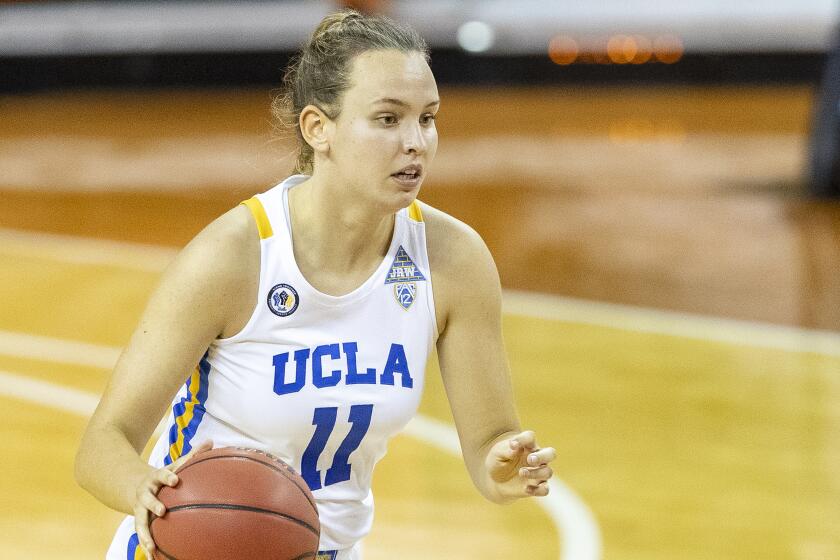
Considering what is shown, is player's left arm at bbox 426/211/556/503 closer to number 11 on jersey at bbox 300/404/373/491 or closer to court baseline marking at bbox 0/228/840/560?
number 11 on jersey at bbox 300/404/373/491

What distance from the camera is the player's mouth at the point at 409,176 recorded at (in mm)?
2516

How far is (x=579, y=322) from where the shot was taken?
706 cm

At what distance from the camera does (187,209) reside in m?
10.5

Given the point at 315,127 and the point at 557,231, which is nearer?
the point at 315,127

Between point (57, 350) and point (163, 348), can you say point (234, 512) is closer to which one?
point (163, 348)

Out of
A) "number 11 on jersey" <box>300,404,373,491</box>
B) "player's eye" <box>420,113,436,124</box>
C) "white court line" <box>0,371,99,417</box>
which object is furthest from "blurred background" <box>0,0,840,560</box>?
"number 11 on jersey" <box>300,404,373,491</box>

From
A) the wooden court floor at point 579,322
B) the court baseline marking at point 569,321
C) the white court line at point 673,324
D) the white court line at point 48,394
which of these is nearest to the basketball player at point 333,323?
the wooden court floor at point 579,322

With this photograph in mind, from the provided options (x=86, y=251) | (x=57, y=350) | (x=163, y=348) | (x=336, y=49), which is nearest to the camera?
(x=163, y=348)

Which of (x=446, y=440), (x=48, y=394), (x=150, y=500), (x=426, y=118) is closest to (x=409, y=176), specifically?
(x=426, y=118)

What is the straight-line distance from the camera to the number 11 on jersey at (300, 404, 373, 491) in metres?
2.64

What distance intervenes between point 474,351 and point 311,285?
41 cm

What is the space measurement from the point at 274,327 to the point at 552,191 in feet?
29.4

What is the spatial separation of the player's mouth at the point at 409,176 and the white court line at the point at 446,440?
7.20ft

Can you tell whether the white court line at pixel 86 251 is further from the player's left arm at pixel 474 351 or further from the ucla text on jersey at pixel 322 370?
the ucla text on jersey at pixel 322 370
